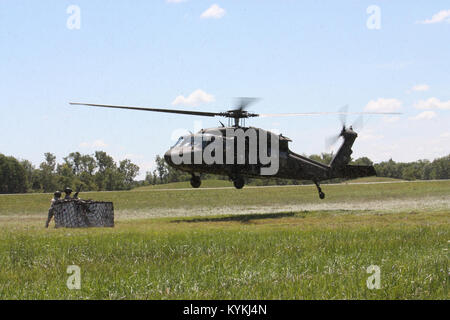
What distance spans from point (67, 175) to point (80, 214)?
140m

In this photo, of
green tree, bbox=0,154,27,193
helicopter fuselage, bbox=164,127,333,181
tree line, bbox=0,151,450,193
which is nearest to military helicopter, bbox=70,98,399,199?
helicopter fuselage, bbox=164,127,333,181

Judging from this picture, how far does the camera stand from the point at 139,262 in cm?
963

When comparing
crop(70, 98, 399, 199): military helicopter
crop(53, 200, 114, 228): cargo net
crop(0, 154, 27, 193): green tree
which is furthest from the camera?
crop(0, 154, 27, 193): green tree

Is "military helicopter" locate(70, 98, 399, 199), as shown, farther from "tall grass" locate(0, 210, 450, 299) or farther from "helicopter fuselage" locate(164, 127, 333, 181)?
"tall grass" locate(0, 210, 450, 299)

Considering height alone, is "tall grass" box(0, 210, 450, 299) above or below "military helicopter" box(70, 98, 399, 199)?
below

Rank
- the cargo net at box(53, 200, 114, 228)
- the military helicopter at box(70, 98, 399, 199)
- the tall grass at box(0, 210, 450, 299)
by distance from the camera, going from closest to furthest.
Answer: the tall grass at box(0, 210, 450, 299) → the cargo net at box(53, 200, 114, 228) → the military helicopter at box(70, 98, 399, 199)

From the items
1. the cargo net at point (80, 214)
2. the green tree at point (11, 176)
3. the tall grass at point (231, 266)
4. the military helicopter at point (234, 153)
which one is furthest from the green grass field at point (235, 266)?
the green tree at point (11, 176)

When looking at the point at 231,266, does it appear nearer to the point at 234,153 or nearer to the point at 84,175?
the point at 234,153

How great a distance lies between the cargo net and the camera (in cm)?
2316

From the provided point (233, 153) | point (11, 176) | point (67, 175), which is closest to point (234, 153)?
point (233, 153)

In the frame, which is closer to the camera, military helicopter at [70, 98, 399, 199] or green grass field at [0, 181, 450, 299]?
green grass field at [0, 181, 450, 299]

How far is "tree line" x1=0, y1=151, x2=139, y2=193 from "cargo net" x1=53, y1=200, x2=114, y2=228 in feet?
251

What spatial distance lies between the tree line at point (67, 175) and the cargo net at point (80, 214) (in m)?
76.4
